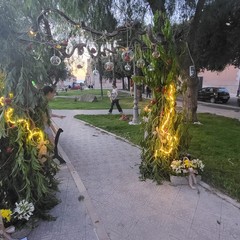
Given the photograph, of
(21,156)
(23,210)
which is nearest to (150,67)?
(21,156)

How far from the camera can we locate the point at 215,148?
829 cm

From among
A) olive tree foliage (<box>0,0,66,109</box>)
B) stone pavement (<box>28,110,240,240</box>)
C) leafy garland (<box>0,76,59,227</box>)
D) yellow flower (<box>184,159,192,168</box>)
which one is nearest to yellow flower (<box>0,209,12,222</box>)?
leafy garland (<box>0,76,59,227</box>)

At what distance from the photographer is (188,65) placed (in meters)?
12.5

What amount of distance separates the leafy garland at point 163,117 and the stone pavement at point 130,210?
42 cm

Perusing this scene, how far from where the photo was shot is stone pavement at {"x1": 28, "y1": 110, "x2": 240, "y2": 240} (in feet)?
12.1

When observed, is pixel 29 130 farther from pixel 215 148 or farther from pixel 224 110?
pixel 224 110

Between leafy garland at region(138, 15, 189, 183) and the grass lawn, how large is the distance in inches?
26.3

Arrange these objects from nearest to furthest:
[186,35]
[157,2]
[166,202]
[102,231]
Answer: [102,231]
[166,202]
[157,2]
[186,35]

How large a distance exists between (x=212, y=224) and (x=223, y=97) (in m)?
25.7

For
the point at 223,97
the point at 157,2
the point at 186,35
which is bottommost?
the point at 223,97

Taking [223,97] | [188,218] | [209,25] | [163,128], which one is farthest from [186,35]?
[223,97]

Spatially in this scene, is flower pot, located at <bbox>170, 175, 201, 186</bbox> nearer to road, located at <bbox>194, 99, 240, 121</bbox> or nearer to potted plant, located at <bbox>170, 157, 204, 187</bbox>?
potted plant, located at <bbox>170, 157, 204, 187</bbox>

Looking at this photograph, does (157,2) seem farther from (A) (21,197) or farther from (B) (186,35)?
(A) (21,197)

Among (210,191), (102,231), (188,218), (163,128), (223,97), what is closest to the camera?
(102,231)
